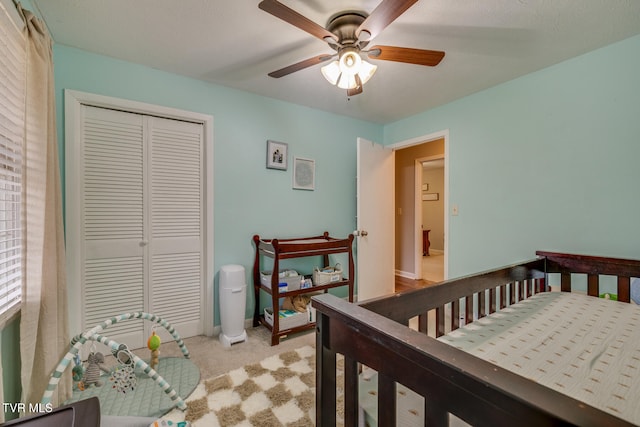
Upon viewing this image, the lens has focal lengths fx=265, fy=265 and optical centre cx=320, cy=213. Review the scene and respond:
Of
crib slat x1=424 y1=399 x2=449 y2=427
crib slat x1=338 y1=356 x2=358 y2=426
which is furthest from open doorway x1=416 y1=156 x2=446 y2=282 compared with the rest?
crib slat x1=424 y1=399 x2=449 y2=427

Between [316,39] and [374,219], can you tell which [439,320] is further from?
[374,219]

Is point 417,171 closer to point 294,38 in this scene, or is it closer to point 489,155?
point 489,155

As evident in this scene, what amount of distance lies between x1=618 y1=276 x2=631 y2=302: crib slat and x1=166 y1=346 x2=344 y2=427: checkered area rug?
1671mm

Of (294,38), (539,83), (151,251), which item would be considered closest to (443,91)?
(539,83)

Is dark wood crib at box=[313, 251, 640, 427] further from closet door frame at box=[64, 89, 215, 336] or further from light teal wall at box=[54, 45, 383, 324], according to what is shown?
closet door frame at box=[64, 89, 215, 336]

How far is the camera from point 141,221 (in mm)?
2111

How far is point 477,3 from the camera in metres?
1.40

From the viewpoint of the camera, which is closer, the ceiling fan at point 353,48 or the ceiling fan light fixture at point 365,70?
the ceiling fan at point 353,48

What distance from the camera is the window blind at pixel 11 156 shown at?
1.18m

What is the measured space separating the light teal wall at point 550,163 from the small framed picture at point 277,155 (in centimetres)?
167

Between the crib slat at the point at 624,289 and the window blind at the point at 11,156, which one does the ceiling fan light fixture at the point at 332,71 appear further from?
the crib slat at the point at 624,289

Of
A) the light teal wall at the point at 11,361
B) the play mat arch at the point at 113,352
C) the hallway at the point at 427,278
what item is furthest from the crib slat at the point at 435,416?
the hallway at the point at 427,278

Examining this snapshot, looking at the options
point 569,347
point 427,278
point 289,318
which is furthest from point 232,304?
point 427,278

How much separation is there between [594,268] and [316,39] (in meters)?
2.19
